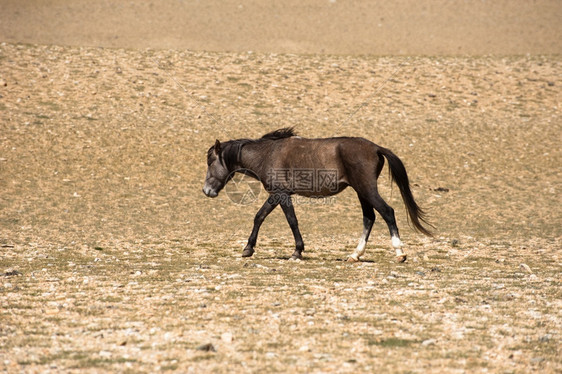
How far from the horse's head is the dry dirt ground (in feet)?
3.86

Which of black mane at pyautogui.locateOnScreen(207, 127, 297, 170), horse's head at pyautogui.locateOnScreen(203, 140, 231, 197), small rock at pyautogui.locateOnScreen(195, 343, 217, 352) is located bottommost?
small rock at pyautogui.locateOnScreen(195, 343, 217, 352)

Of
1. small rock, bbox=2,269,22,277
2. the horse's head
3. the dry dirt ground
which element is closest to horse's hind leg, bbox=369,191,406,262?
the dry dirt ground

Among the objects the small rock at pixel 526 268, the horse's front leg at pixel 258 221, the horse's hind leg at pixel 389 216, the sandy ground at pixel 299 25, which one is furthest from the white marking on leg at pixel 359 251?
the sandy ground at pixel 299 25

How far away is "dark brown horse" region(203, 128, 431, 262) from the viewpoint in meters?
10.8

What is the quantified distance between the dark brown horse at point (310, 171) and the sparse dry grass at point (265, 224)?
0.68 metres

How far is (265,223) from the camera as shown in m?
15.5

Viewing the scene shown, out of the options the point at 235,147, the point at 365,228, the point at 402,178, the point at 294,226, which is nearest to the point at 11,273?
the point at 235,147

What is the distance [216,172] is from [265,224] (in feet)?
12.1

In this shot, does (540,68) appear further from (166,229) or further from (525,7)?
(525,7)

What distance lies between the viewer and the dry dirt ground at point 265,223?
5.91 m

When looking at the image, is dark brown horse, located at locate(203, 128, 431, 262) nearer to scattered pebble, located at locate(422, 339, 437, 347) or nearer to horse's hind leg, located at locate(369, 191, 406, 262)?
horse's hind leg, located at locate(369, 191, 406, 262)

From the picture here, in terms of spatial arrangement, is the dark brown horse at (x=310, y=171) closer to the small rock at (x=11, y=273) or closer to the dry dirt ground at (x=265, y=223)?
the dry dirt ground at (x=265, y=223)

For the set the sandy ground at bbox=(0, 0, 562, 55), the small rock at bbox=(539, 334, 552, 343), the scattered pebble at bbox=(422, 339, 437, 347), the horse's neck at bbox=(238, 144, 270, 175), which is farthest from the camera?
the sandy ground at bbox=(0, 0, 562, 55)

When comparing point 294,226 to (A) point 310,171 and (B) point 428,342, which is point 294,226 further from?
(B) point 428,342
